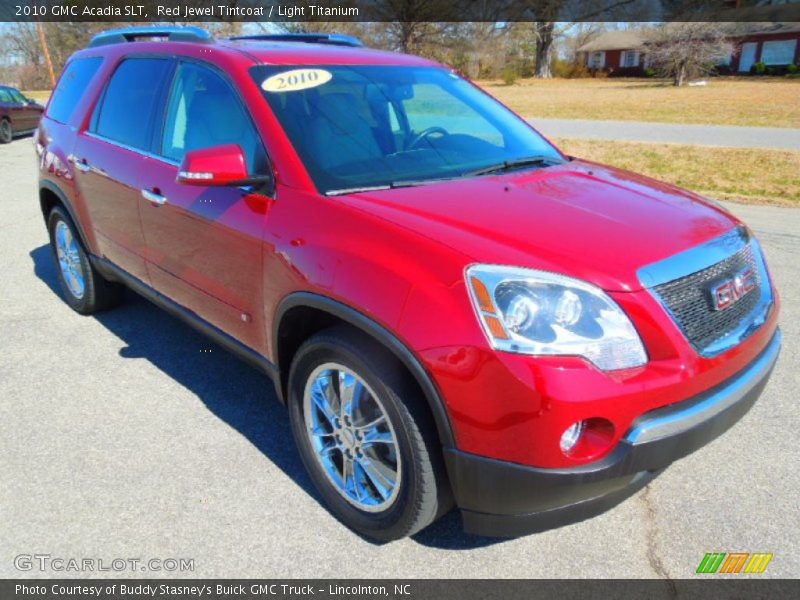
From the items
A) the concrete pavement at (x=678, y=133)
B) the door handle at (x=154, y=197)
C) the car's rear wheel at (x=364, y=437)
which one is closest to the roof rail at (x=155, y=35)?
the door handle at (x=154, y=197)

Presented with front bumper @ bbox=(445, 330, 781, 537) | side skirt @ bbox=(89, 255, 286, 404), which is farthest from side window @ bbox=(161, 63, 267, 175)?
front bumper @ bbox=(445, 330, 781, 537)

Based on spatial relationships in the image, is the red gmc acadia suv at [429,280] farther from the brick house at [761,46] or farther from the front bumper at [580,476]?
the brick house at [761,46]

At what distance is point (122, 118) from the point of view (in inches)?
157

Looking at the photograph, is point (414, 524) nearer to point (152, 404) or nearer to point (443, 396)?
point (443, 396)

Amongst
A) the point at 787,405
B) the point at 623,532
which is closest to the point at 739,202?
the point at 787,405

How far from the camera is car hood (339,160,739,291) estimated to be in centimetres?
216

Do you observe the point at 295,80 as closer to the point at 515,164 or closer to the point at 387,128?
the point at 387,128

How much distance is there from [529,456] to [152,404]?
2409mm

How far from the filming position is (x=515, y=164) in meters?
3.22

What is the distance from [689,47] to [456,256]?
47.5 metres

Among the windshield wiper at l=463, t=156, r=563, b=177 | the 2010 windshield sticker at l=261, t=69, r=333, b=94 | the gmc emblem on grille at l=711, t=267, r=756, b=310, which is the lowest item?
the gmc emblem on grille at l=711, t=267, r=756, b=310

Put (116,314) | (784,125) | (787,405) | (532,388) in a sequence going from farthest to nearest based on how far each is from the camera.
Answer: (784,125), (116,314), (787,405), (532,388)

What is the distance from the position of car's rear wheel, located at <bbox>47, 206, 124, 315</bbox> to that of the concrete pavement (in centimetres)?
1313

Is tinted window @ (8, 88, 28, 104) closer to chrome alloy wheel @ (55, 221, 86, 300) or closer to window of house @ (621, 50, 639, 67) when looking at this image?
chrome alloy wheel @ (55, 221, 86, 300)
